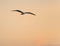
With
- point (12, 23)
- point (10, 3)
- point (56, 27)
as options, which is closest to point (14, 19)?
point (12, 23)

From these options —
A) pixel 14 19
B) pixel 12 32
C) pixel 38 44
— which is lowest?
pixel 38 44

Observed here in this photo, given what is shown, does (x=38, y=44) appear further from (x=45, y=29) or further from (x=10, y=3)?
(x=10, y=3)

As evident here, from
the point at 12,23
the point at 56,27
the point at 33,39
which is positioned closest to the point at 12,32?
the point at 12,23

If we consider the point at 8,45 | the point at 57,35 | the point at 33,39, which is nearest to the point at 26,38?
the point at 33,39

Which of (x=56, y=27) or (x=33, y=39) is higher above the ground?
(x=56, y=27)

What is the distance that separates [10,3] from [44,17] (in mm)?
415

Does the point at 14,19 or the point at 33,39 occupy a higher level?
the point at 14,19

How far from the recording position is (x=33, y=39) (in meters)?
1.91

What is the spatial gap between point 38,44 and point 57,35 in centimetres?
24

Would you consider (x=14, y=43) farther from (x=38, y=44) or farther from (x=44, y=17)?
(x=44, y=17)

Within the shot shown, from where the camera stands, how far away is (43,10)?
1927 millimetres

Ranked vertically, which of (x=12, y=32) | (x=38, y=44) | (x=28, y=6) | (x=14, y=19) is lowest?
(x=38, y=44)

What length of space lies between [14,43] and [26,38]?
14 centimetres

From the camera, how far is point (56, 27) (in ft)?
6.34
